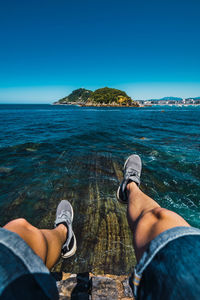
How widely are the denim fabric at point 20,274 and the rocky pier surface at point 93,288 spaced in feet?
2.85

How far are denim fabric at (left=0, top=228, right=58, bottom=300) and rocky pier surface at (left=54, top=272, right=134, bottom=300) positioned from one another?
0.87m

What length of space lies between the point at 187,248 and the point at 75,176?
4.32m

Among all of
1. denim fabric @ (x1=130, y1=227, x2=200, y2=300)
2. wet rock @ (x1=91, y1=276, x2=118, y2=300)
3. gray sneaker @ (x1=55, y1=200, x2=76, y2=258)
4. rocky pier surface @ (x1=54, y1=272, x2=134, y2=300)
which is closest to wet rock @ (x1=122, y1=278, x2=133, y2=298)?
rocky pier surface @ (x1=54, y1=272, x2=134, y2=300)

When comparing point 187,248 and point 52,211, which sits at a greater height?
point 187,248

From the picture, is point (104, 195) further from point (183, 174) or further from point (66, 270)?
point (183, 174)

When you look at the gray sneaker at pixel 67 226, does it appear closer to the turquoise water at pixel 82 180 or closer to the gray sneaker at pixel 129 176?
the turquoise water at pixel 82 180

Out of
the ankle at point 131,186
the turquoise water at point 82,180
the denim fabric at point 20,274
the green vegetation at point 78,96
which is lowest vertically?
the turquoise water at point 82,180

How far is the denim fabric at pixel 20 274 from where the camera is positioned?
677 millimetres

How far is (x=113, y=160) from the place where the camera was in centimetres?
622

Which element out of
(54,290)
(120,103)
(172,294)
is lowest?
(54,290)

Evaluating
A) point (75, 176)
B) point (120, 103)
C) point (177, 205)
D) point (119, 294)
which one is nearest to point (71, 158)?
point (75, 176)

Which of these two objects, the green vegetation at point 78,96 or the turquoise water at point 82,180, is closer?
the turquoise water at point 82,180

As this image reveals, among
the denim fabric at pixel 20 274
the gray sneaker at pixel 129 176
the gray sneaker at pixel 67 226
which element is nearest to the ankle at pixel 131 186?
the gray sneaker at pixel 129 176

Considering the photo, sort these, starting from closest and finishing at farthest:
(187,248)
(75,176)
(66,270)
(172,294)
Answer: (172,294) → (187,248) → (66,270) → (75,176)
